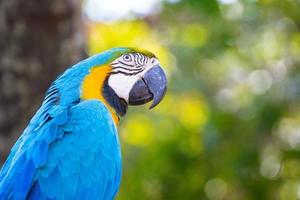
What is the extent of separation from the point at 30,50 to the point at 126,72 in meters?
1.06

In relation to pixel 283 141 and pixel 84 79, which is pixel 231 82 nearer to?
pixel 283 141

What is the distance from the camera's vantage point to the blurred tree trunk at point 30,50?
3.94 meters

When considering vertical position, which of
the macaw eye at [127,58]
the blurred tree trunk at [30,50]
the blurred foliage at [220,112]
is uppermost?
the macaw eye at [127,58]

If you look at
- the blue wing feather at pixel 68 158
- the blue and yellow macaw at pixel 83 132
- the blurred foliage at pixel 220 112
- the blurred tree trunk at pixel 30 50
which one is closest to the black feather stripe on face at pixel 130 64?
the blue and yellow macaw at pixel 83 132

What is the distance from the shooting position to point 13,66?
3980 mm

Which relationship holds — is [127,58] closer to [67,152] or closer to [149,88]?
[149,88]

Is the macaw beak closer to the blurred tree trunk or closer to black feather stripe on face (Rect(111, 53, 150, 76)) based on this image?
black feather stripe on face (Rect(111, 53, 150, 76))

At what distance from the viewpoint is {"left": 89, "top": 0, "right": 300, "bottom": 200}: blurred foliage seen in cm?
488

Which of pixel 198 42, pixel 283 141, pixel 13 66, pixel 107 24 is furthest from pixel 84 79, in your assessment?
pixel 107 24

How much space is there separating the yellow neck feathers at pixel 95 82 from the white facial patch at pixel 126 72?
0.03 m

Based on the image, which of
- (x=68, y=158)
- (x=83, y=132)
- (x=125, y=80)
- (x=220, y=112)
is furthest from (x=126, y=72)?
(x=220, y=112)

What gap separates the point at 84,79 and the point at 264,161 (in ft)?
6.88

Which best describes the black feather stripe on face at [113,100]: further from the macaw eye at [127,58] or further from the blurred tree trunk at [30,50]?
the blurred tree trunk at [30,50]

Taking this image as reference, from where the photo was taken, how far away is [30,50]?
403 cm
